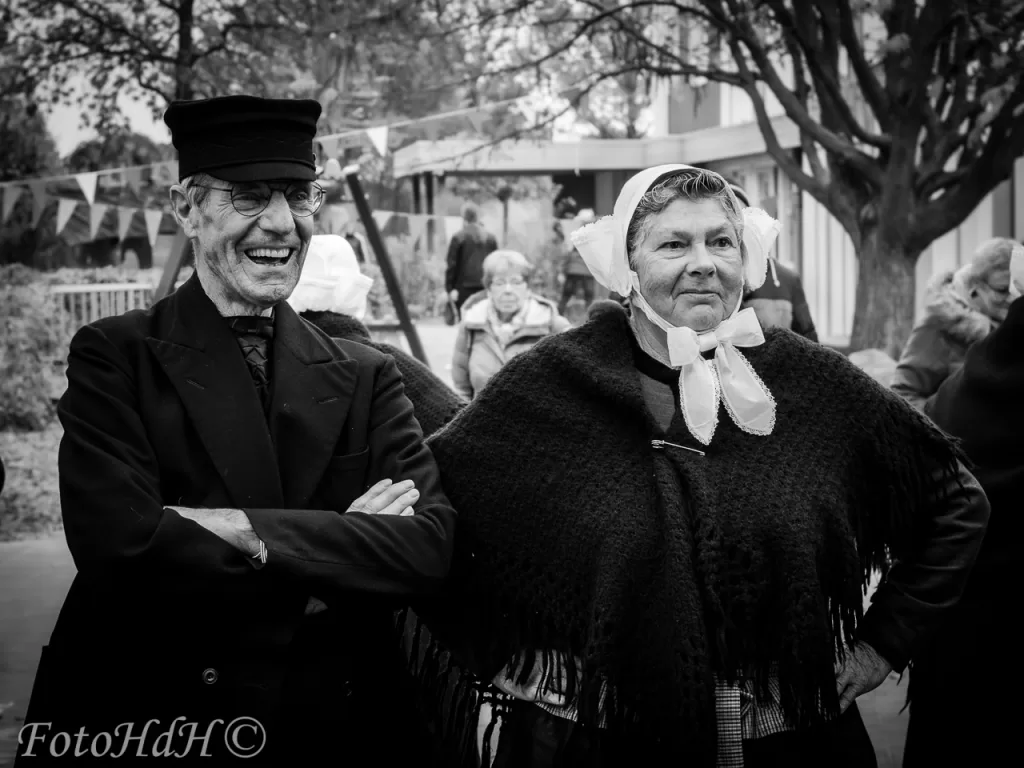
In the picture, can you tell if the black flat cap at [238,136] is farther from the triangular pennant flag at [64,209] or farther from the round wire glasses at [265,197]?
the triangular pennant flag at [64,209]

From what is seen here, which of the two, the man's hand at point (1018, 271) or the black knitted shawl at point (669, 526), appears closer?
the black knitted shawl at point (669, 526)

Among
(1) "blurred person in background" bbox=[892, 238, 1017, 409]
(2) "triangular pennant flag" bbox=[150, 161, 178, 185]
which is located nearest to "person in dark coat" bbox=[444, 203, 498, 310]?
(2) "triangular pennant flag" bbox=[150, 161, 178, 185]

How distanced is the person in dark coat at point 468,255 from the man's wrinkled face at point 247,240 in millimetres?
11914

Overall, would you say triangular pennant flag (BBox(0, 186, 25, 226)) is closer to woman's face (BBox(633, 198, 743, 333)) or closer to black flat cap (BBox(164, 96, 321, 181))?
black flat cap (BBox(164, 96, 321, 181))

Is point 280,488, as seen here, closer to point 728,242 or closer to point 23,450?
point 728,242

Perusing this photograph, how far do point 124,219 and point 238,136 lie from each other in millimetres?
9151

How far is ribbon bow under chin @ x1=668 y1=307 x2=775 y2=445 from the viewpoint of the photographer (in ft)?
8.93

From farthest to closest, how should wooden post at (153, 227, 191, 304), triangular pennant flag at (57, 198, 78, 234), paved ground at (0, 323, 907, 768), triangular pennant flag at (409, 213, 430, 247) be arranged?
triangular pennant flag at (409, 213, 430, 247) < triangular pennant flag at (57, 198, 78, 234) < wooden post at (153, 227, 191, 304) < paved ground at (0, 323, 907, 768)

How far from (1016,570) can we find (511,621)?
5.91ft

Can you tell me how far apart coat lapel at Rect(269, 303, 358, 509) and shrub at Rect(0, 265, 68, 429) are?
332 inches

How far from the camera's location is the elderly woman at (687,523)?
2.57m

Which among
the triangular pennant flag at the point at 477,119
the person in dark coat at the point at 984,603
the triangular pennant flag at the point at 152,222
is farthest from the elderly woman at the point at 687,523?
the triangular pennant flag at the point at 477,119

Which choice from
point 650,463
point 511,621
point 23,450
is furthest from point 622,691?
point 23,450

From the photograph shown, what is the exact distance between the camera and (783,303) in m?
5.75
